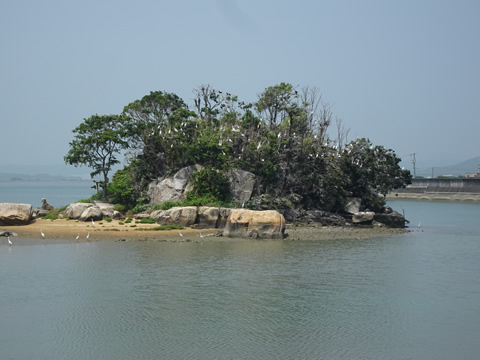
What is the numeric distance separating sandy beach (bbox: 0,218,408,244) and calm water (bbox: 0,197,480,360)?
1.93 m

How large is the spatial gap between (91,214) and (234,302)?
60.1 feet

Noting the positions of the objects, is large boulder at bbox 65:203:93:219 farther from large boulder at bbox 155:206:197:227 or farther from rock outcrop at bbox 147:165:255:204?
large boulder at bbox 155:206:197:227

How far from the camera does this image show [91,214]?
3170 cm

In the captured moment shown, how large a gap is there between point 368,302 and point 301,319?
→ 281cm

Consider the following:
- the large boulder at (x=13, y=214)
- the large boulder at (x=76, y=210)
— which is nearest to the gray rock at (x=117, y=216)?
the large boulder at (x=76, y=210)

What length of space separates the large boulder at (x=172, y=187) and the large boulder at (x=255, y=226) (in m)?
6.70

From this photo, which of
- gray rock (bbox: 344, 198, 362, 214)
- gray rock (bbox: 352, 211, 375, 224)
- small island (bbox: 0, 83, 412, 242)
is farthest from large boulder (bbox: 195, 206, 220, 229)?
gray rock (bbox: 344, 198, 362, 214)

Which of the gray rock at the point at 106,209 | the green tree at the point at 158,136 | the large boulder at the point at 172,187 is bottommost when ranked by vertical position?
the gray rock at the point at 106,209

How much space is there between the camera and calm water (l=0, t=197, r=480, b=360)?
11883 mm

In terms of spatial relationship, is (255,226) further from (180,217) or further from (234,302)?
(234,302)

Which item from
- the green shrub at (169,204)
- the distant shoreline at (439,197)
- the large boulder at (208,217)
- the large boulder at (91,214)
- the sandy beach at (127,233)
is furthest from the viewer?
the distant shoreline at (439,197)

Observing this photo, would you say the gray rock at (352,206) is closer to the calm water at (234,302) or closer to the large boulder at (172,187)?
the large boulder at (172,187)

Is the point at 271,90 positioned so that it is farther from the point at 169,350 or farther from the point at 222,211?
the point at 169,350

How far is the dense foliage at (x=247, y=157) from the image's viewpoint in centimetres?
3478
